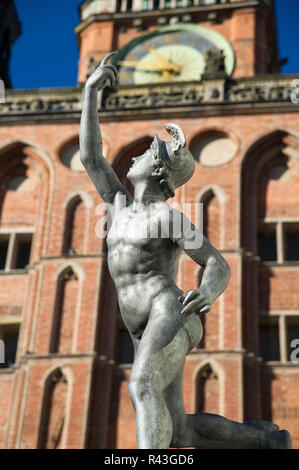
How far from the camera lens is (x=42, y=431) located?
49.2 ft

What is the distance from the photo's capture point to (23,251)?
1828cm

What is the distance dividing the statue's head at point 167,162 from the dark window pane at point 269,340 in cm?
1178

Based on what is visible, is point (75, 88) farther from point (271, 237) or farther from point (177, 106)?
point (271, 237)

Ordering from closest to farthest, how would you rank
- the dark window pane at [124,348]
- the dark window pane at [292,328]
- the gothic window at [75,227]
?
the dark window pane at [292,328], the dark window pane at [124,348], the gothic window at [75,227]

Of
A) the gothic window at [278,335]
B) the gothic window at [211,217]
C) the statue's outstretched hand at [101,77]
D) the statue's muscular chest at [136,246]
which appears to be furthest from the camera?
the gothic window at [211,217]

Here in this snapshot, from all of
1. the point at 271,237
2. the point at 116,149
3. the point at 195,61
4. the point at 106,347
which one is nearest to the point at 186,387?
the point at 106,347

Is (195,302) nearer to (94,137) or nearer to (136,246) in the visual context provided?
(136,246)

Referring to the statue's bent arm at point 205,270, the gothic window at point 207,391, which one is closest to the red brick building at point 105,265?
the gothic window at point 207,391

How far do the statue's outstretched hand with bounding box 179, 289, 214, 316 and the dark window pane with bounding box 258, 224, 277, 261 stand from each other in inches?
532

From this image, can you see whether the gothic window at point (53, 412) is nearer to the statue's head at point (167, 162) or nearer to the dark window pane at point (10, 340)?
the dark window pane at point (10, 340)

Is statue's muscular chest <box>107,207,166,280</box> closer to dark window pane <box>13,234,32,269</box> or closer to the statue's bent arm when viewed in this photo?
the statue's bent arm

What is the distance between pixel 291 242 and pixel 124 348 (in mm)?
4369

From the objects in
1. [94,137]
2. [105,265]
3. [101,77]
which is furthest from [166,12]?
[94,137]

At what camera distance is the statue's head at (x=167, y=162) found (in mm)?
4789
